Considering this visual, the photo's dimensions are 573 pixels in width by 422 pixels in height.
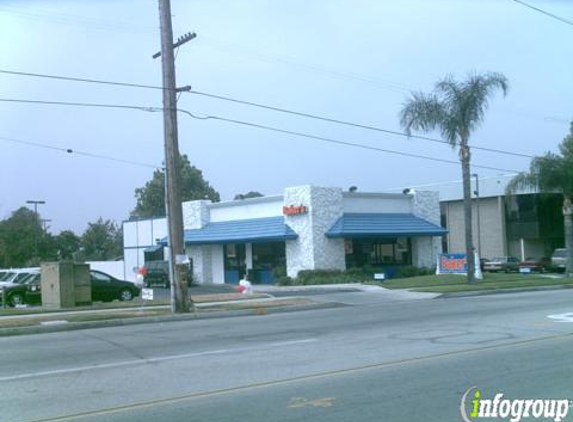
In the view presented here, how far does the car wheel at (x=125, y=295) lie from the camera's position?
2838cm

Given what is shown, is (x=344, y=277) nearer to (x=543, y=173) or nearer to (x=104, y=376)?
(x=543, y=173)

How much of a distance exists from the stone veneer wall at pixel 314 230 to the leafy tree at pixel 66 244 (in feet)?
141

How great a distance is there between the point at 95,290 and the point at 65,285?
310 cm

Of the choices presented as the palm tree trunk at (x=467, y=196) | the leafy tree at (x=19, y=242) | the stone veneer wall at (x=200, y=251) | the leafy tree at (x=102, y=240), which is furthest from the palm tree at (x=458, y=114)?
the leafy tree at (x=102, y=240)

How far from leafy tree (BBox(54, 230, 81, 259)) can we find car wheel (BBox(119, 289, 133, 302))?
49716 millimetres

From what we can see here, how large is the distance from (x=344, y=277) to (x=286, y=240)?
432cm

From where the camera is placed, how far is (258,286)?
40.2 m

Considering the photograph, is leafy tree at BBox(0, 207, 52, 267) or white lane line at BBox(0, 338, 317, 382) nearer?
white lane line at BBox(0, 338, 317, 382)

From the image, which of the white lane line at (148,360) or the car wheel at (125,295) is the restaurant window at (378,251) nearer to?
the car wheel at (125,295)

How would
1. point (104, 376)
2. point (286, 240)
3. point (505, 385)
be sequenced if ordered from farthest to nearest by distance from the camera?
point (286, 240) → point (104, 376) → point (505, 385)

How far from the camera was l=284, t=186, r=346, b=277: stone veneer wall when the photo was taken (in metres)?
38.7

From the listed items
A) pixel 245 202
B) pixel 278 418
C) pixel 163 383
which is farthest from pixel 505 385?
pixel 245 202

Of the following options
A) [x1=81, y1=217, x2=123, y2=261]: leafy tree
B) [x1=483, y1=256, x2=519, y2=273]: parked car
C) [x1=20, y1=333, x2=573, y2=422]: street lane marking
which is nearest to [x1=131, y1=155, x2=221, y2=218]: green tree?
[x1=81, y1=217, x2=123, y2=261]: leafy tree
